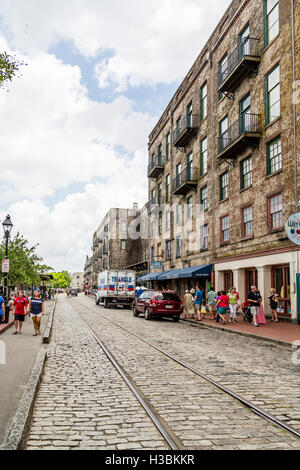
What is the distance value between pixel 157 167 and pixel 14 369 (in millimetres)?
32095

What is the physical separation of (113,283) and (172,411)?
28820mm

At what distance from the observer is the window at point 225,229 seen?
24.9 meters

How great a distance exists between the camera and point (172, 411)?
5.59 metres

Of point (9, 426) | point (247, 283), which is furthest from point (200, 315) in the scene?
point (9, 426)

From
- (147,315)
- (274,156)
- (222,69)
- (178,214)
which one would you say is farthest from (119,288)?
(274,156)

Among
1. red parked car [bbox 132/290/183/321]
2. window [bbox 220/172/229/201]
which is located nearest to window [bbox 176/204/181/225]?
window [bbox 220/172/229/201]

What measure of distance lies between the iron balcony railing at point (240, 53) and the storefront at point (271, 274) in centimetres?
1027

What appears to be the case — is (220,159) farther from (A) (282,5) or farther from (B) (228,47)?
(A) (282,5)

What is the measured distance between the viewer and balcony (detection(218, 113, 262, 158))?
21.1 meters

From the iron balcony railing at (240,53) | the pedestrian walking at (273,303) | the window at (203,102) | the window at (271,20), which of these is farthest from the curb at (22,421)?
the window at (203,102)

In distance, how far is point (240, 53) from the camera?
22938 mm

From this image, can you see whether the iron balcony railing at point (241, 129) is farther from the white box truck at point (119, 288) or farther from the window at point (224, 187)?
the white box truck at point (119, 288)

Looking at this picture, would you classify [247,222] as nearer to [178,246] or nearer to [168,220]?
[178,246]
